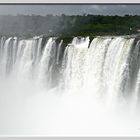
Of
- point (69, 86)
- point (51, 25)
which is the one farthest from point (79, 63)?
point (51, 25)

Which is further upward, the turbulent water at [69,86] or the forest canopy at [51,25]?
the forest canopy at [51,25]

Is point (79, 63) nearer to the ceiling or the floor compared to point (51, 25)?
nearer to the floor

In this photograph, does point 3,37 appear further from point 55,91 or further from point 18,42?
point 55,91

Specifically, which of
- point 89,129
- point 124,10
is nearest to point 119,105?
point 89,129

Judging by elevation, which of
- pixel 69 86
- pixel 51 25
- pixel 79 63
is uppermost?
pixel 51 25

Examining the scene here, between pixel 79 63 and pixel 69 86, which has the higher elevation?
pixel 79 63

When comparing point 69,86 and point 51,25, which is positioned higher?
point 51,25

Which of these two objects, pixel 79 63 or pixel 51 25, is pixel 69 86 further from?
pixel 51 25

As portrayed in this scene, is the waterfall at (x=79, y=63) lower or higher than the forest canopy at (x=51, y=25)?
lower
